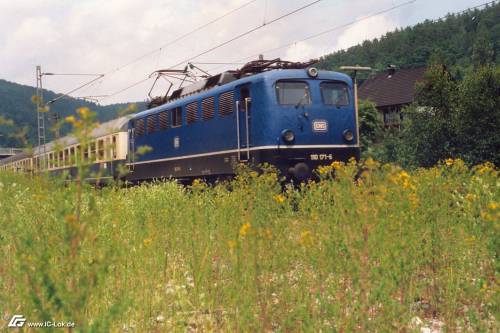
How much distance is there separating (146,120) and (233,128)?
5.96 m

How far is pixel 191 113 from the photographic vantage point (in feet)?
47.0

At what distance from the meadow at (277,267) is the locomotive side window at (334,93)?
672 cm

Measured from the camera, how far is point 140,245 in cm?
519

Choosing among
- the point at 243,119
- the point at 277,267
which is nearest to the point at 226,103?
the point at 243,119

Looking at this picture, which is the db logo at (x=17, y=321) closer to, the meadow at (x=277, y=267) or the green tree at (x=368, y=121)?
the meadow at (x=277, y=267)

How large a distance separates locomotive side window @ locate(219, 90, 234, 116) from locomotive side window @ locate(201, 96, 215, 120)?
1.30 ft

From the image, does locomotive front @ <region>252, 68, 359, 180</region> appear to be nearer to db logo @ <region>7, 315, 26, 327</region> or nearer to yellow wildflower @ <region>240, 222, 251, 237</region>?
yellow wildflower @ <region>240, 222, 251, 237</region>

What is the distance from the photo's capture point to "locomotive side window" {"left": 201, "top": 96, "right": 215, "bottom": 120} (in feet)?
43.5

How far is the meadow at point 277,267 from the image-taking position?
8.79 ft

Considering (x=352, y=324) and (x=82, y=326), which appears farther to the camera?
(x=352, y=324)

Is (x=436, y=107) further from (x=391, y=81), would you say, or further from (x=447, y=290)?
(x=391, y=81)

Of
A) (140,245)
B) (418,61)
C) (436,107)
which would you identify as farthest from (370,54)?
(140,245)

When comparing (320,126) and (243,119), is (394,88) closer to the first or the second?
(320,126)

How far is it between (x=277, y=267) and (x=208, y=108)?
993cm
